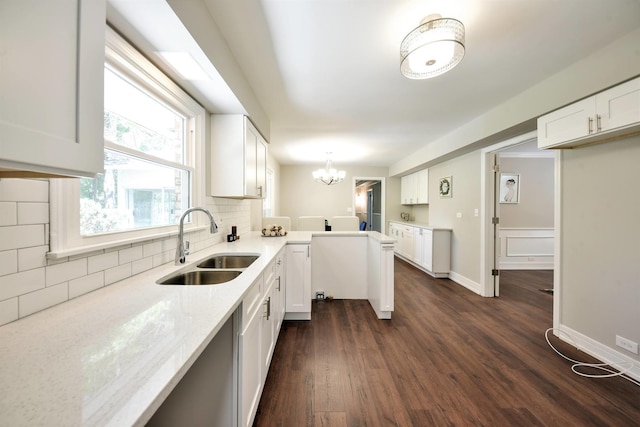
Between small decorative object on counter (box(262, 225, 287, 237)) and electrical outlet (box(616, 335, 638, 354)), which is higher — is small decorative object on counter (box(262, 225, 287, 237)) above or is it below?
above

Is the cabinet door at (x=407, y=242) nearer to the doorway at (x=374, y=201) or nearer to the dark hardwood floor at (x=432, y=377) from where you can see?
the doorway at (x=374, y=201)

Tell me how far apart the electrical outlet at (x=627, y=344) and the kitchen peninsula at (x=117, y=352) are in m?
2.71

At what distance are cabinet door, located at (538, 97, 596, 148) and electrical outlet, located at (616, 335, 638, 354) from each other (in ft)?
5.21

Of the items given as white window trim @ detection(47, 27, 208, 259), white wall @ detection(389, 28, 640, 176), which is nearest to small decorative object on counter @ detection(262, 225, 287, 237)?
white window trim @ detection(47, 27, 208, 259)

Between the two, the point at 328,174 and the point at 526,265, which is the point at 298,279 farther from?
the point at 526,265

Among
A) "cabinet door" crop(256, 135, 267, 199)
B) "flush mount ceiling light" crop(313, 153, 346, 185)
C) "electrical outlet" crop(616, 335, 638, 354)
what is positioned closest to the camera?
"electrical outlet" crop(616, 335, 638, 354)

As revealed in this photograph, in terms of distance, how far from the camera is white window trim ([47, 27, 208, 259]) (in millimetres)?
951

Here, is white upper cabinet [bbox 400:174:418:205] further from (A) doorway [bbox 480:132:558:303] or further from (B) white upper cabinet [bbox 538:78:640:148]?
(B) white upper cabinet [bbox 538:78:640:148]

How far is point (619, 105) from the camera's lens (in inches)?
66.9

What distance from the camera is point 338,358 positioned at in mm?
2031

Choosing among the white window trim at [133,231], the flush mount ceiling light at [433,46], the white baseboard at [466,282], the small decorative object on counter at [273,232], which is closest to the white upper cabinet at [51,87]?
the white window trim at [133,231]

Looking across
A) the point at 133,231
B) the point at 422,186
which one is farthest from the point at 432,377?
the point at 422,186

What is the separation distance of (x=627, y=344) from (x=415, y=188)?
14.2ft

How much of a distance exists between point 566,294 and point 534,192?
11.7ft
